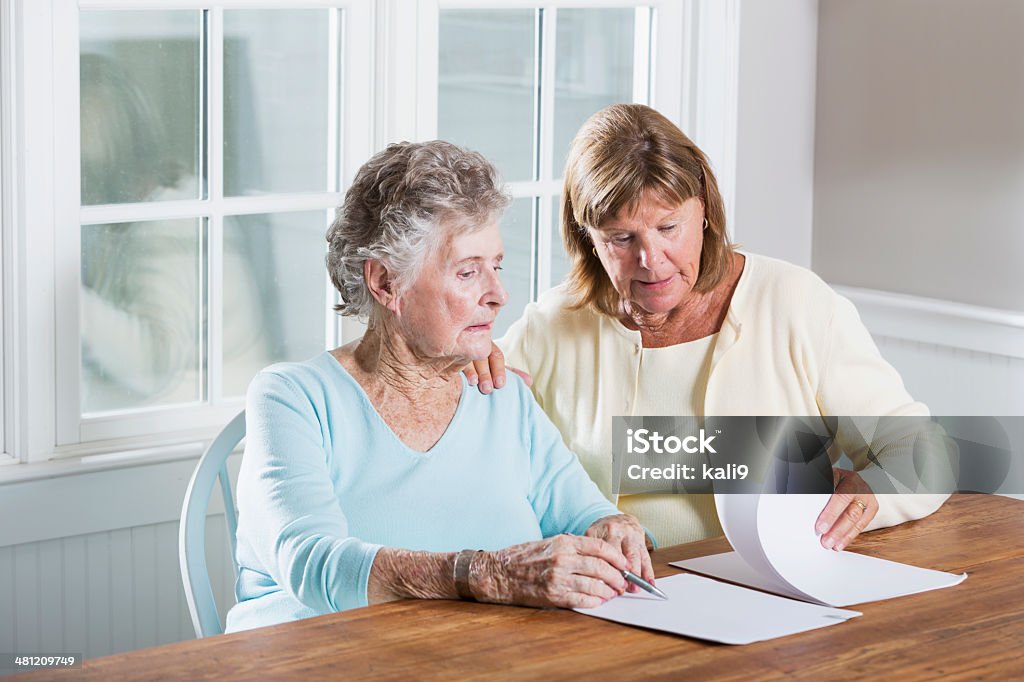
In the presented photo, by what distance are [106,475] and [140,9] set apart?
2.95 ft

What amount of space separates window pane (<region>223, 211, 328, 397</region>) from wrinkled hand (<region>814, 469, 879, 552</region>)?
4.30 feet

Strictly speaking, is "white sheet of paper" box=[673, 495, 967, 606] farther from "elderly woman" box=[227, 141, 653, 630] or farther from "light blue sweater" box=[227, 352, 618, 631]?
"light blue sweater" box=[227, 352, 618, 631]

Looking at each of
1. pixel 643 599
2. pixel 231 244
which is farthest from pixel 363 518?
pixel 231 244

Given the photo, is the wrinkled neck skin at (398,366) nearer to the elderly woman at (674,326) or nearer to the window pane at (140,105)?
the elderly woman at (674,326)

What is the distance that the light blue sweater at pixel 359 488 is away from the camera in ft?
5.41

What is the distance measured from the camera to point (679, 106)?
10.9 ft

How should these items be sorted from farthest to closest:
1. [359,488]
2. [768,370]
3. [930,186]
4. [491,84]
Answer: [930,186]
[491,84]
[768,370]
[359,488]

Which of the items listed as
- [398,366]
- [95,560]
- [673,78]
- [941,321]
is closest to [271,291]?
[95,560]

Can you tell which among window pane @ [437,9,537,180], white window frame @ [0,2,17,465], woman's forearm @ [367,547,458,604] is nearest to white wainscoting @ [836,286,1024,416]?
window pane @ [437,9,537,180]

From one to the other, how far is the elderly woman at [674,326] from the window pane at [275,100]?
748mm

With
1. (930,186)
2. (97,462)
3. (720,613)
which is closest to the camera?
(720,613)

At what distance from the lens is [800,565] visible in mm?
1699

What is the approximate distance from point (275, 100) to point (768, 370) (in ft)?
3.97

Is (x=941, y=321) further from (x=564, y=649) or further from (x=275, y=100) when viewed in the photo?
(x=564, y=649)
